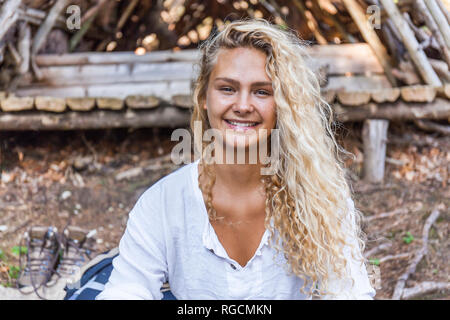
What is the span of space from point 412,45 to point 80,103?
2698 millimetres

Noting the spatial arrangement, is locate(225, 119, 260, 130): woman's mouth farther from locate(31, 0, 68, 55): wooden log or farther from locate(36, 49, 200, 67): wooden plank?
locate(31, 0, 68, 55): wooden log

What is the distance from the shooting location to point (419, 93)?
329 centimetres

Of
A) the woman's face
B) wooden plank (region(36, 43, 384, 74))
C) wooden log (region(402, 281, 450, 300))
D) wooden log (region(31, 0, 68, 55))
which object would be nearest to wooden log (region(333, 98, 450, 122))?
wooden plank (region(36, 43, 384, 74))

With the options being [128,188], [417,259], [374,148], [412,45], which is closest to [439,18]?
[412,45]

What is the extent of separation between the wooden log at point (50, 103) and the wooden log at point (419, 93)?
273cm

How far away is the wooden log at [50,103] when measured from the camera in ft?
11.4

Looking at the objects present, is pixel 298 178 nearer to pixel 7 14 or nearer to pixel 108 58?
pixel 7 14

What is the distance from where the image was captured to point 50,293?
2432 mm

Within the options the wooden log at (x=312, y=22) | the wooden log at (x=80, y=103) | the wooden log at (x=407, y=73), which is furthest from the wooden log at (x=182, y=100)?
the wooden log at (x=312, y=22)

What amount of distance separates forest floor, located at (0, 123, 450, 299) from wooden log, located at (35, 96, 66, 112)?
579mm

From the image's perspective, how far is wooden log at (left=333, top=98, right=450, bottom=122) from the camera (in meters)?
3.34

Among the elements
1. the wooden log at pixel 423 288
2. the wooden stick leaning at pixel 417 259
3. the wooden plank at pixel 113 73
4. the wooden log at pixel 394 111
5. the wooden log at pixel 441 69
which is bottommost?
the wooden log at pixel 423 288

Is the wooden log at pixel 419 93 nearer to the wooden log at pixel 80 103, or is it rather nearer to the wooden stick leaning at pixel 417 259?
the wooden stick leaning at pixel 417 259
